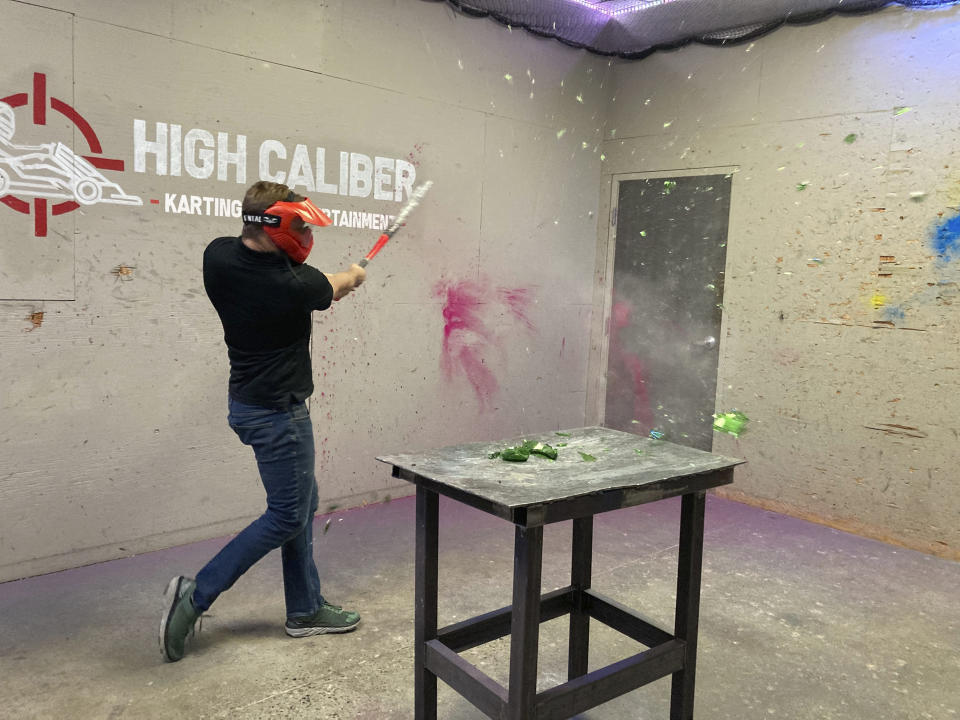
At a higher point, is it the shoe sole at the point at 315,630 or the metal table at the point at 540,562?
the metal table at the point at 540,562

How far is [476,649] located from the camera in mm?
2916

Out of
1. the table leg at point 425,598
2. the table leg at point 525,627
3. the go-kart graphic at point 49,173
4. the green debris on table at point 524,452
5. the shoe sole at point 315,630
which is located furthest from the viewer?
the go-kart graphic at point 49,173

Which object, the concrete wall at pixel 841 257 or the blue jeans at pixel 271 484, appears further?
the concrete wall at pixel 841 257

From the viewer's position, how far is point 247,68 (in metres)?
3.73

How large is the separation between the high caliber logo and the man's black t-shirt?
103 cm

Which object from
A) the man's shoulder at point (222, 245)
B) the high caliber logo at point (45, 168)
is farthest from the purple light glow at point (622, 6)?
the man's shoulder at point (222, 245)

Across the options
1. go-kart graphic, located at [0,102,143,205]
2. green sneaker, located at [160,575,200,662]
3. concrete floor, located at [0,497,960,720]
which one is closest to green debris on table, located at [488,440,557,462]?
concrete floor, located at [0,497,960,720]

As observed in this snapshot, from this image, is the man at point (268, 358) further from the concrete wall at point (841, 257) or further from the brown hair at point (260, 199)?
the concrete wall at point (841, 257)

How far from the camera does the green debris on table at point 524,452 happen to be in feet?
7.99

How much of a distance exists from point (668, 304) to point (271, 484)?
3.27 m

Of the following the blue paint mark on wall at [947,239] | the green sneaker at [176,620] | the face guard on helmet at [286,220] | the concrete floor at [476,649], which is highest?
the blue paint mark on wall at [947,239]

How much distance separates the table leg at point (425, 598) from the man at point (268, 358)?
64 cm

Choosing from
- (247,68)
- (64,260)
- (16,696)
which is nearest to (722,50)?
(247,68)

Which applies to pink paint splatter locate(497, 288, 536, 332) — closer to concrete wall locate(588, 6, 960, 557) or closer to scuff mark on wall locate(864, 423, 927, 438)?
concrete wall locate(588, 6, 960, 557)
